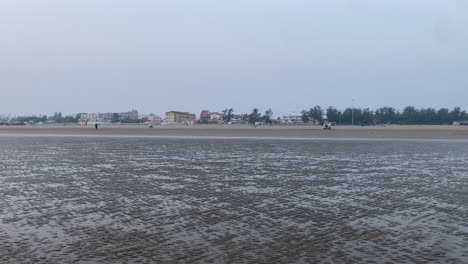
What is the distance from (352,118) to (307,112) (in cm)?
2253

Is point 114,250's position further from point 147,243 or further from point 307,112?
point 307,112

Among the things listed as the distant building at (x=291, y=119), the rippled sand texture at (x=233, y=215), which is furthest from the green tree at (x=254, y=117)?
the rippled sand texture at (x=233, y=215)

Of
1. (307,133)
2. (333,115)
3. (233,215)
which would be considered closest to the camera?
(233,215)

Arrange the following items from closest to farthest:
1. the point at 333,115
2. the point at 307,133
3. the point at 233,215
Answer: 1. the point at 233,215
2. the point at 307,133
3. the point at 333,115

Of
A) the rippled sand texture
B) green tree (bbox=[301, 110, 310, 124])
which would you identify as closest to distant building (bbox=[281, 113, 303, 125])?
green tree (bbox=[301, 110, 310, 124])

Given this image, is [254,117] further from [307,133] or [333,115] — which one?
[307,133]

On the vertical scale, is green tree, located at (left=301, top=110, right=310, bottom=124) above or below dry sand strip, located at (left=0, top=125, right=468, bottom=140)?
above

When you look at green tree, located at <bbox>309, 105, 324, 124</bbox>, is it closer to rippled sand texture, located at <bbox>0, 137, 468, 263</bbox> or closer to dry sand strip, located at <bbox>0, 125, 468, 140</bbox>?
dry sand strip, located at <bbox>0, 125, 468, 140</bbox>

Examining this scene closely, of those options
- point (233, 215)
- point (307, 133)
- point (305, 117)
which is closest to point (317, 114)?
point (305, 117)

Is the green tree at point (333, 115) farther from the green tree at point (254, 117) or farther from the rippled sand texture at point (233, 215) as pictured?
the rippled sand texture at point (233, 215)

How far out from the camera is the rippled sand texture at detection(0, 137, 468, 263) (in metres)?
9.46

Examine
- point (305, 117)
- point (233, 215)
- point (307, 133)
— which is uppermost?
point (305, 117)

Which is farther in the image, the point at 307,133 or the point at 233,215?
the point at 307,133

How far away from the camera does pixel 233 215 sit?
13.1 meters
